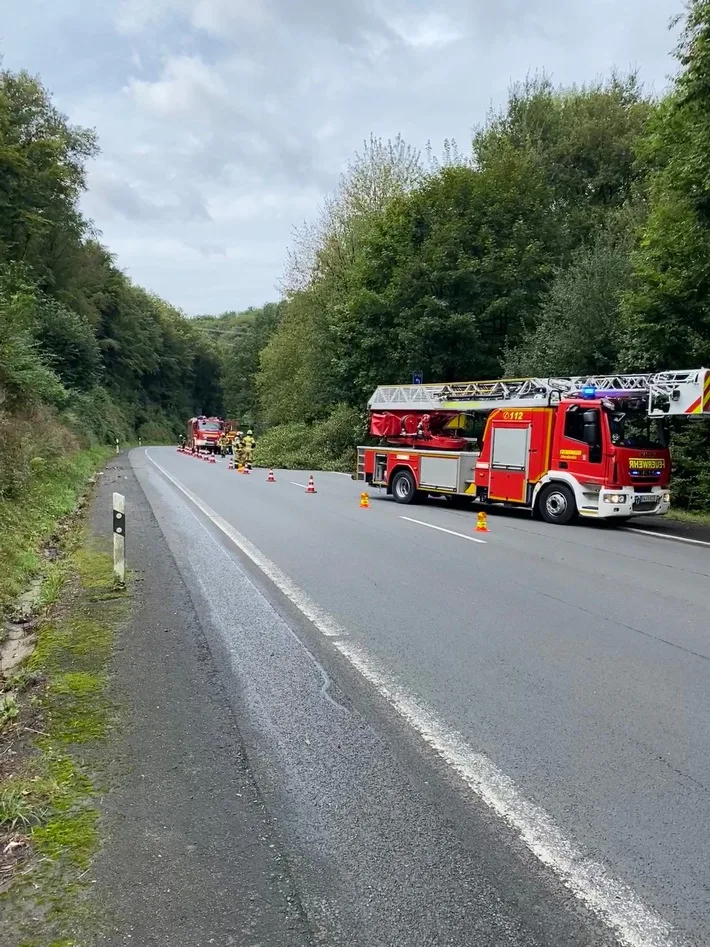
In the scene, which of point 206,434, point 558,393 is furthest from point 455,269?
point 206,434

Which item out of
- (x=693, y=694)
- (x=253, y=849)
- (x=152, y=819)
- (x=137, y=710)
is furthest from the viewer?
(x=693, y=694)

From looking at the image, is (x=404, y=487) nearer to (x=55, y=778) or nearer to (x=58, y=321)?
(x=55, y=778)

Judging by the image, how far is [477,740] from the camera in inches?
171

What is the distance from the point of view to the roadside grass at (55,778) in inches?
110

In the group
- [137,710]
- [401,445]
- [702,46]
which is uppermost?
[702,46]

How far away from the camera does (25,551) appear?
33.7ft

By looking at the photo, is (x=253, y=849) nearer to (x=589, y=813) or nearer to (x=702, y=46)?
(x=589, y=813)

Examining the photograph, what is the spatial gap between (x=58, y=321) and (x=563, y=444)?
33484 mm

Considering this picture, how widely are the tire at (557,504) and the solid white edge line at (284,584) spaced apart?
6674mm

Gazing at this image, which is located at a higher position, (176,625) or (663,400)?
(663,400)

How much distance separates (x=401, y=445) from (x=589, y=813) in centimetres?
1726

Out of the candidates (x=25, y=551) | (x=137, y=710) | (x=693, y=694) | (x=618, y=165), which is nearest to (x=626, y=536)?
(x=693, y=694)

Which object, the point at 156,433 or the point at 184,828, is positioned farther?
the point at 156,433

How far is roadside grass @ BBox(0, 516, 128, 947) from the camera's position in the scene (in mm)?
2807
